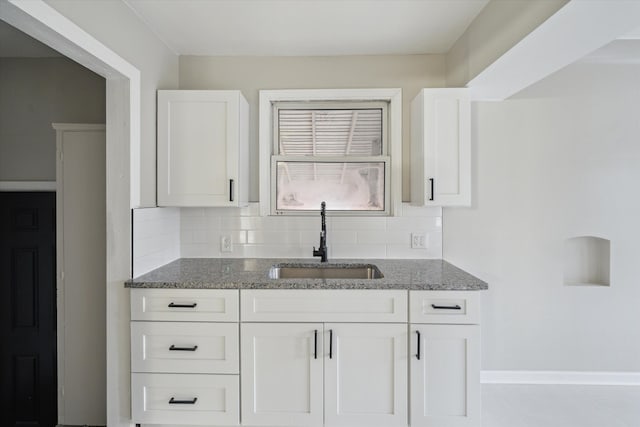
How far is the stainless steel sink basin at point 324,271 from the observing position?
2574 mm

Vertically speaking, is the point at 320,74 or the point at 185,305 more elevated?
the point at 320,74

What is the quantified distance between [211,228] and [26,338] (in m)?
1.44

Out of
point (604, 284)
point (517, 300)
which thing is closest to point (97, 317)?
point (517, 300)

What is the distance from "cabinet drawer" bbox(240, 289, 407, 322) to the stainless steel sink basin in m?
0.56

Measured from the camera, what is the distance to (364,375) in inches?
78.1

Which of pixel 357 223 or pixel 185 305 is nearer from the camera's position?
pixel 185 305

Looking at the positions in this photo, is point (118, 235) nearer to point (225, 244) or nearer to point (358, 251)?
point (225, 244)

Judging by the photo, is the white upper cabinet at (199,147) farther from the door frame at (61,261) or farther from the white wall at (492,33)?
the white wall at (492,33)

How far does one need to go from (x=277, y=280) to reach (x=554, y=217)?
7.06ft

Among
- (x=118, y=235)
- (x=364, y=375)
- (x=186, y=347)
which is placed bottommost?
(x=364, y=375)

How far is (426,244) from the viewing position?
2.73 m

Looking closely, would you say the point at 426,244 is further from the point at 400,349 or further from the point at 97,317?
the point at 97,317

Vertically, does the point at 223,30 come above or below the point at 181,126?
above

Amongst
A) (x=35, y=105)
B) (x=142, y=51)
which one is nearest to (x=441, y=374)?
(x=142, y=51)
